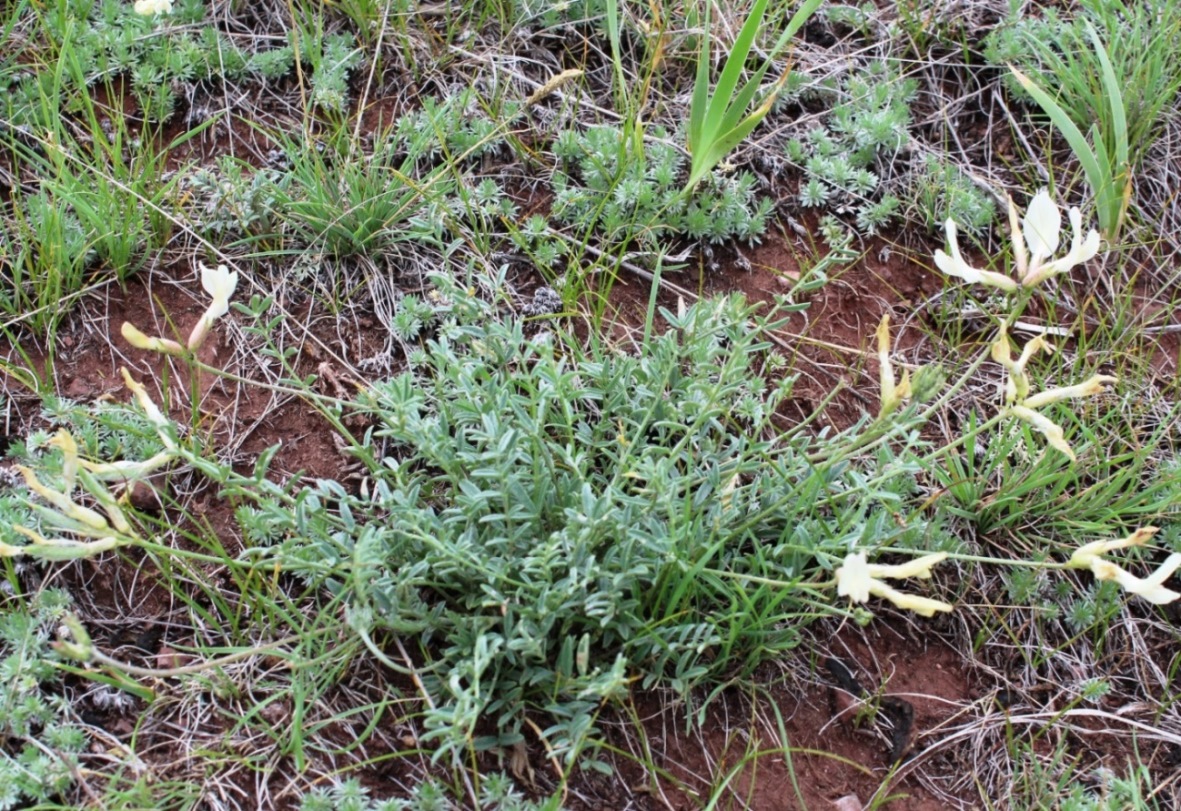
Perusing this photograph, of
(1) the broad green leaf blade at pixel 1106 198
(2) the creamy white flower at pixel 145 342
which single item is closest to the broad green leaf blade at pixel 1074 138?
(1) the broad green leaf blade at pixel 1106 198

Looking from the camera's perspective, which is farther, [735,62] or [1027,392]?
[735,62]

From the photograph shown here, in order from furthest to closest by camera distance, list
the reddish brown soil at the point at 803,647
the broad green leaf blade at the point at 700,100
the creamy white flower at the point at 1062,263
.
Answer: the broad green leaf blade at the point at 700,100 < the reddish brown soil at the point at 803,647 < the creamy white flower at the point at 1062,263

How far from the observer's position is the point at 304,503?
1.89m

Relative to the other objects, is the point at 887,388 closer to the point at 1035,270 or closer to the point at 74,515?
the point at 1035,270

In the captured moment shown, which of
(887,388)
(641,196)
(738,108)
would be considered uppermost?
(738,108)

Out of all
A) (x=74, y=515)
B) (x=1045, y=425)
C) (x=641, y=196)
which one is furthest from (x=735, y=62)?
(x=74, y=515)

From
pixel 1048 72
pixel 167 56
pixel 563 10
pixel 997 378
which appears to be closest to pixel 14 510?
pixel 167 56

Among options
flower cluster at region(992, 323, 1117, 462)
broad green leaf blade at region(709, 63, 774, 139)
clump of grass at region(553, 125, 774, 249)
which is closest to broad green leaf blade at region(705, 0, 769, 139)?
broad green leaf blade at region(709, 63, 774, 139)

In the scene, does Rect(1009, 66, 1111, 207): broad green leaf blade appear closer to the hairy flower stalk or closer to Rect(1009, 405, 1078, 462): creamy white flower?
Rect(1009, 405, 1078, 462): creamy white flower

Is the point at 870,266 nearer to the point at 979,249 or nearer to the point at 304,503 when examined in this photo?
the point at 979,249

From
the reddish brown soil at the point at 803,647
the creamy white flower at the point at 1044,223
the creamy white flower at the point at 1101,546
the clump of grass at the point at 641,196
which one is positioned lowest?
the reddish brown soil at the point at 803,647

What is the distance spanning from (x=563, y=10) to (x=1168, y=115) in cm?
167

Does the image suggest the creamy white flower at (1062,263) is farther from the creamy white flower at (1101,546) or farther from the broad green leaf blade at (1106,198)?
the broad green leaf blade at (1106,198)

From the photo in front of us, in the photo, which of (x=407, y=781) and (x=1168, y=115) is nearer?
(x=407, y=781)
